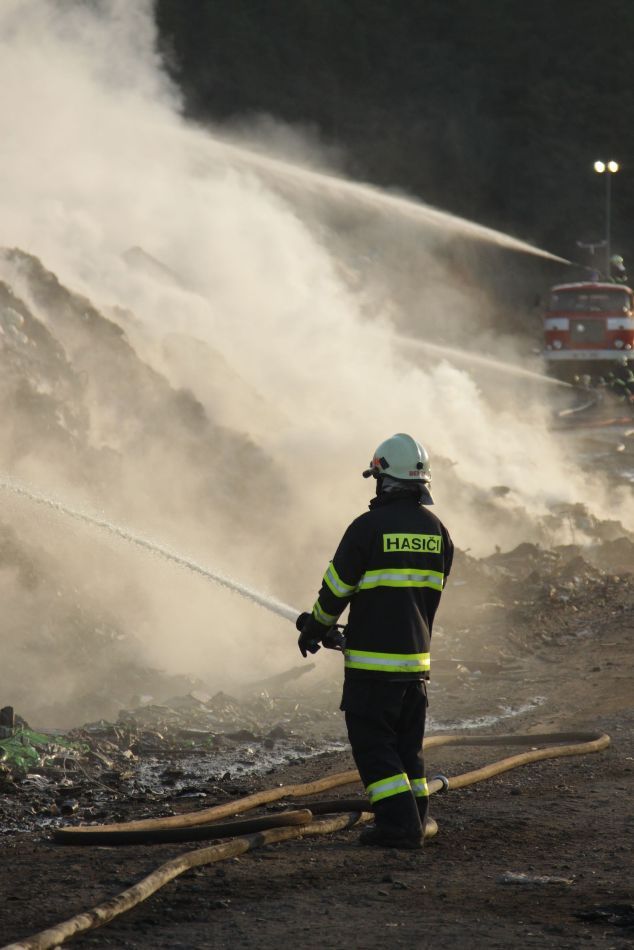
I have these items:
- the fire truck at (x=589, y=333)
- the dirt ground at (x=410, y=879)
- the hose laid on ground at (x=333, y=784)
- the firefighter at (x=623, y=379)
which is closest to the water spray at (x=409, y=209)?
the fire truck at (x=589, y=333)

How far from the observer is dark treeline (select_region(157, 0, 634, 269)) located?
152ft

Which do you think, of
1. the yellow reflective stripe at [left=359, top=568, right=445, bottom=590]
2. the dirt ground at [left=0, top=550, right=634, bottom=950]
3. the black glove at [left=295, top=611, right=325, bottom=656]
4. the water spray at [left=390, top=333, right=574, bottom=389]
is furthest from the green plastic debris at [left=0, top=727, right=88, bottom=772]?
the water spray at [left=390, top=333, right=574, bottom=389]

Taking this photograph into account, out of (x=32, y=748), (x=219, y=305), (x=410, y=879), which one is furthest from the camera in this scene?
(x=219, y=305)

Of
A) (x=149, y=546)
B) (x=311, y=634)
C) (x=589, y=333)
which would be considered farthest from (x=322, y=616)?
(x=589, y=333)

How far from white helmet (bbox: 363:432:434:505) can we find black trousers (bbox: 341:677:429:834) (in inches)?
31.5

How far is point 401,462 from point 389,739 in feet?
3.70

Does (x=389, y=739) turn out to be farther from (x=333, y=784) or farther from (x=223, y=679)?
(x=223, y=679)

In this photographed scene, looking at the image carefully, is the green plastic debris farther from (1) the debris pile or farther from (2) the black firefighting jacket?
(2) the black firefighting jacket

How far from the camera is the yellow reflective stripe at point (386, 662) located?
17.9 feet

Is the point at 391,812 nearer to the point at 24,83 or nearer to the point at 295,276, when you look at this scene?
the point at 24,83

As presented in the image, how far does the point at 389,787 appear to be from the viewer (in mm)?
5398

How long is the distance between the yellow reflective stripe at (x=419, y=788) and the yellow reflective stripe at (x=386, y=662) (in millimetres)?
466

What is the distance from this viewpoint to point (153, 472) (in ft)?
41.0

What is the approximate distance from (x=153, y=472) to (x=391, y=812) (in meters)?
7.45
